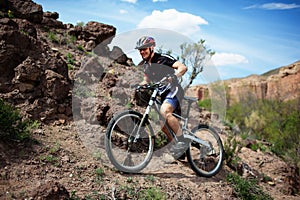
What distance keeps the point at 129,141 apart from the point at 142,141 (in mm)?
653

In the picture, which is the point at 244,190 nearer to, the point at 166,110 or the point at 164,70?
the point at 166,110

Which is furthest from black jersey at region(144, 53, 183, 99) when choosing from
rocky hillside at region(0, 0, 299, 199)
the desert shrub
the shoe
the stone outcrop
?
the desert shrub

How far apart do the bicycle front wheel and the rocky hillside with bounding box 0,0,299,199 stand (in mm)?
220

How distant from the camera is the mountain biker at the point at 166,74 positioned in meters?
4.11

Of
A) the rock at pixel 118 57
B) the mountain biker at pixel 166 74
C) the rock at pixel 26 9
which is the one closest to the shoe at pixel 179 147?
the mountain biker at pixel 166 74

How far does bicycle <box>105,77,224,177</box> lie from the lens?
3.93 m

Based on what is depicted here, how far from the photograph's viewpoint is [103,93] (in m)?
6.18

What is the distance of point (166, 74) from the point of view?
4.30 meters

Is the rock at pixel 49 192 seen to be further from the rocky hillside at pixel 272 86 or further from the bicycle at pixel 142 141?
the rocky hillside at pixel 272 86

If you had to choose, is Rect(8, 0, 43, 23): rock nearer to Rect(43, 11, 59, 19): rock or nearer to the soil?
Rect(43, 11, 59, 19): rock

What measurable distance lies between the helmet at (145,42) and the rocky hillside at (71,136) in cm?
154

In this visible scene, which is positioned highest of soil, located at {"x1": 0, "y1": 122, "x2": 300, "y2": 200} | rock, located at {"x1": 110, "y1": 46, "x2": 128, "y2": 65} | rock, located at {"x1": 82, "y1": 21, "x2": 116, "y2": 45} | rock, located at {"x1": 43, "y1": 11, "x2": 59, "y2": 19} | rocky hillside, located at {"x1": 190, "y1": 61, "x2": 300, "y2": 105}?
rocky hillside, located at {"x1": 190, "y1": 61, "x2": 300, "y2": 105}

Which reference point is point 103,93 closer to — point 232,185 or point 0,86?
point 0,86

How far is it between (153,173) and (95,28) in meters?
6.23
